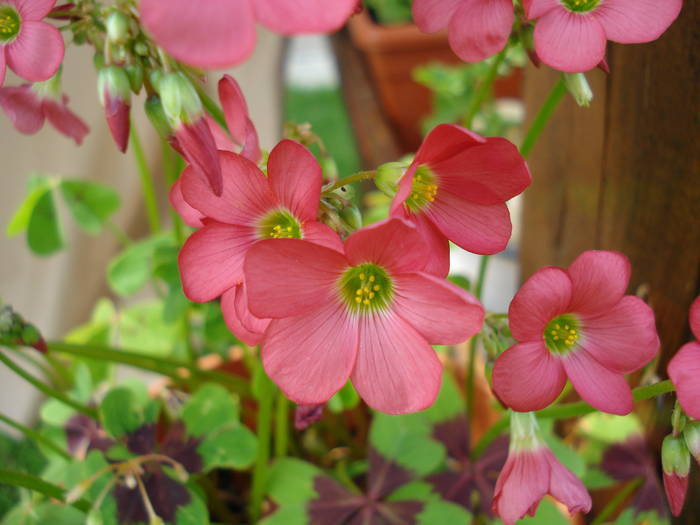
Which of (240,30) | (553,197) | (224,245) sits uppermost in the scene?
(240,30)

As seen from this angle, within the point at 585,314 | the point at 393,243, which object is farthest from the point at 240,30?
the point at 585,314

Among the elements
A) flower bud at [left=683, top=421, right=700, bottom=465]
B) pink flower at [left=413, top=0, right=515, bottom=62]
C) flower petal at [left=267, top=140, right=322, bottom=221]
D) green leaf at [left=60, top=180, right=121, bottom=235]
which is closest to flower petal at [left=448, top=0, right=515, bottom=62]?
pink flower at [left=413, top=0, right=515, bottom=62]

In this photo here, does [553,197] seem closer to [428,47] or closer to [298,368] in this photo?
[298,368]

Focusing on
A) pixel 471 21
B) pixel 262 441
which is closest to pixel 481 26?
pixel 471 21

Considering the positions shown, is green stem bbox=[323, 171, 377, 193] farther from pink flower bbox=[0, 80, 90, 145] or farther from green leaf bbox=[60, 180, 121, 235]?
green leaf bbox=[60, 180, 121, 235]

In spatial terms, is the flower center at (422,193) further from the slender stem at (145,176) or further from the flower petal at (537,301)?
the slender stem at (145,176)

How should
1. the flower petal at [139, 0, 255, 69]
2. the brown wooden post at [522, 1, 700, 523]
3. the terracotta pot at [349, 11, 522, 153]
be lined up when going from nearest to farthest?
the flower petal at [139, 0, 255, 69] → the brown wooden post at [522, 1, 700, 523] → the terracotta pot at [349, 11, 522, 153]
